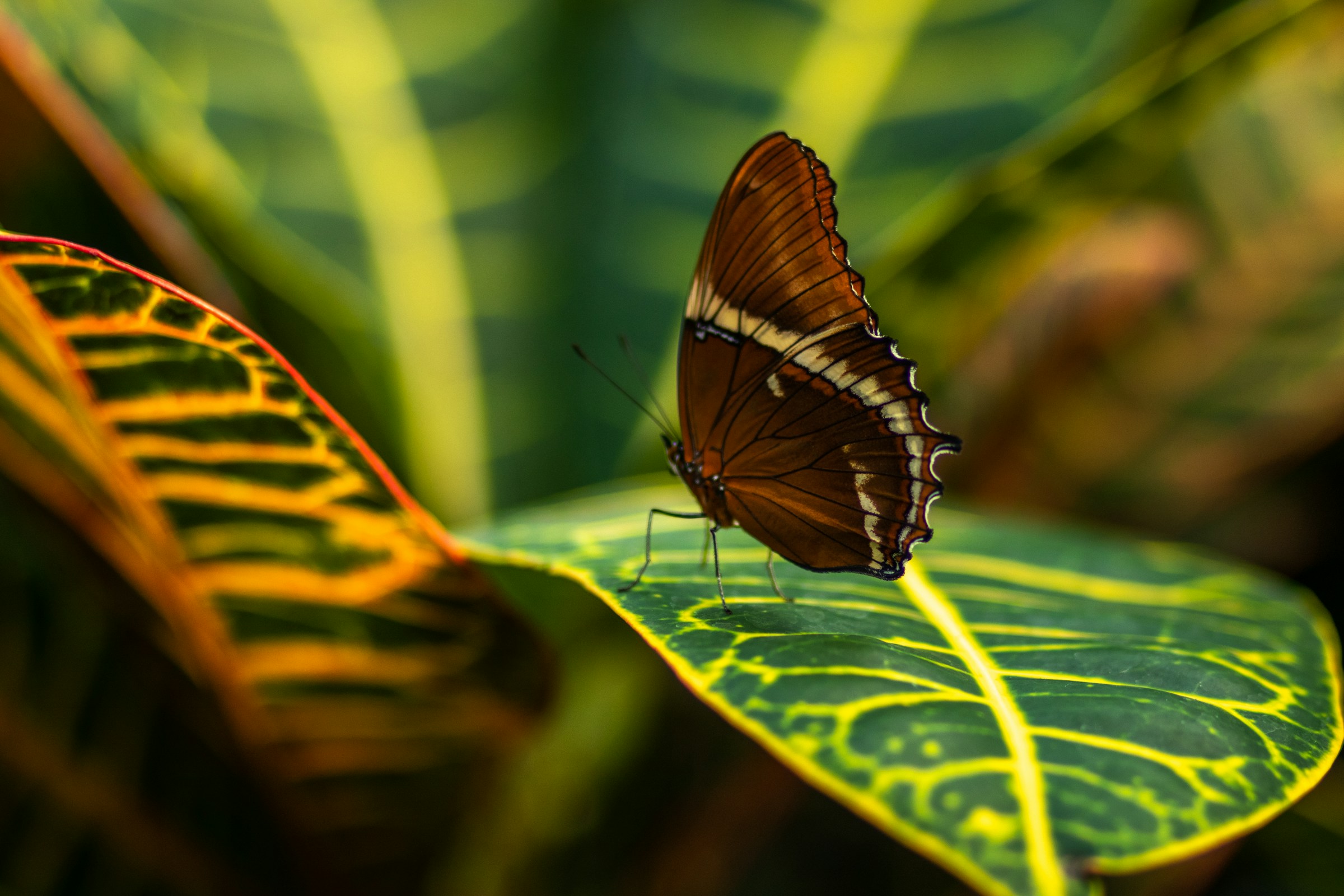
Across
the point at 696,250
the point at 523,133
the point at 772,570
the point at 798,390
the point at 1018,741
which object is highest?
the point at 523,133

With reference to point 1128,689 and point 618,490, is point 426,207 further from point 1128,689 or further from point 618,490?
point 1128,689

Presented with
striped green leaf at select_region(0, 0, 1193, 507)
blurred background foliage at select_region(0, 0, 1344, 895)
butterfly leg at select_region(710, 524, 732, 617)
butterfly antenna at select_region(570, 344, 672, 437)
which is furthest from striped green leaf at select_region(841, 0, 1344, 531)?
butterfly leg at select_region(710, 524, 732, 617)

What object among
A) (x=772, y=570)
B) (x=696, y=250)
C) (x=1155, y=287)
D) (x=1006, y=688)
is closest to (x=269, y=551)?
(x=772, y=570)

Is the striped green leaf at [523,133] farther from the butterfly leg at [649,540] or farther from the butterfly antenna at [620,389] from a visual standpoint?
the butterfly leg at [649,540]

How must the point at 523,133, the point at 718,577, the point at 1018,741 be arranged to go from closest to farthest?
the point at 1018,741, the point at 718,577, the point at 523,133

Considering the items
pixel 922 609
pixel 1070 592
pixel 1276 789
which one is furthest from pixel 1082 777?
pixel 1070 592

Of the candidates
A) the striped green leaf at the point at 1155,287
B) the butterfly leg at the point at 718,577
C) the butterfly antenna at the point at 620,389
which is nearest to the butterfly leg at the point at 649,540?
the butterfly leg at the point at 718,577

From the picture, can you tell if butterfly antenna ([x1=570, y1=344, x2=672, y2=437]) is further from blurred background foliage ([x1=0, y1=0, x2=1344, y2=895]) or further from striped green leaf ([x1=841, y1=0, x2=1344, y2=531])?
striped green leaf ([x1=841, y1=0, x2=1344, y2=531])

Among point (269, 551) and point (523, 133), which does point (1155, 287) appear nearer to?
point (523, 133)
